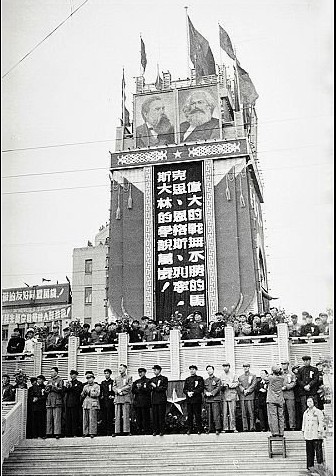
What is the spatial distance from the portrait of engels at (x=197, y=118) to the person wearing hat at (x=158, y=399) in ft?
5.17

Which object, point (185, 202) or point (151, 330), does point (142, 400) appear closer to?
point (151, 330)

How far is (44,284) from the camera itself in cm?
496

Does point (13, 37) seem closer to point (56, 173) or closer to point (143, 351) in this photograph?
point (56, 173)

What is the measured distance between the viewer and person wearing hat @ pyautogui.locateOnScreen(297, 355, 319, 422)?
14.5 feet

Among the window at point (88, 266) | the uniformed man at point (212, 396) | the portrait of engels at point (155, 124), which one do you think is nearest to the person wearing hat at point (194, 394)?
the uniformed man at point (212, 396)

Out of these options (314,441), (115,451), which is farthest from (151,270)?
(314,441)

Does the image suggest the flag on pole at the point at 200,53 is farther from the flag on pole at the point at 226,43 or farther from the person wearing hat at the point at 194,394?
Answer: the person wearing hat at the point at 194,394

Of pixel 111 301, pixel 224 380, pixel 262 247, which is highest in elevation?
pixel 262 247

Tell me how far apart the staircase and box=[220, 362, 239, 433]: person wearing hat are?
0.08 meters

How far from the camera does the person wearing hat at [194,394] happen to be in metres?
4.68

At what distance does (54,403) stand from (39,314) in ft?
1.94

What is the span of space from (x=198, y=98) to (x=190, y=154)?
0.41m

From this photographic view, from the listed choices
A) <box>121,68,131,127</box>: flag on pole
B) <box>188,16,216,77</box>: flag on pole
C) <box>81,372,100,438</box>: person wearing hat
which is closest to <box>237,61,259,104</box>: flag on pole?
<box>188,16,216,77</box>: flag on pole

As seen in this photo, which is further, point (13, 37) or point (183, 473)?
point (13, 37)
